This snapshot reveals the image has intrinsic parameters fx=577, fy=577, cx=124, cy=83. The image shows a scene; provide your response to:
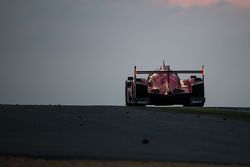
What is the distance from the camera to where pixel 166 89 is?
→ 101 ft

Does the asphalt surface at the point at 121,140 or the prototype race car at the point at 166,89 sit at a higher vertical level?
the prototype race car at the point at 166,89

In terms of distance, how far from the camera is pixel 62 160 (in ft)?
17.5

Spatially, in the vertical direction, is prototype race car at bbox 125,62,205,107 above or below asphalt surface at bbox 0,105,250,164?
above

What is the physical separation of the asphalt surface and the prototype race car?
19.5m

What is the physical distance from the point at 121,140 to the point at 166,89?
23.5 metres

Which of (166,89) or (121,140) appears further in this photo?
(166,89)

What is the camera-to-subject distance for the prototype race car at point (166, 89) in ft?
98.3

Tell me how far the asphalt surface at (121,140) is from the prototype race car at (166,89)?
19527 millimetres

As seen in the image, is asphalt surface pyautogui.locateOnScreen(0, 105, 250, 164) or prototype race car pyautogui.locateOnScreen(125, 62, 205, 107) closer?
asphalt surface pyautogui.locateOnScreen(0, 105, 250, 164)

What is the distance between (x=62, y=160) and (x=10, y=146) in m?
1.16

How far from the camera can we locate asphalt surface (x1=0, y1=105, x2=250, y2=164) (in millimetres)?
6027

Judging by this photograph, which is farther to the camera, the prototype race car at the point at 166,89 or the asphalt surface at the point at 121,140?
the prototype race car at the point at 166,89

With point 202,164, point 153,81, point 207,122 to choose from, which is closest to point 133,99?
point 153,81

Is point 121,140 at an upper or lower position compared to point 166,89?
lower
